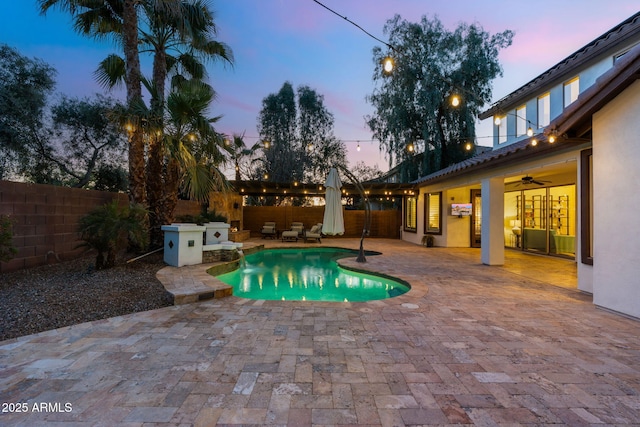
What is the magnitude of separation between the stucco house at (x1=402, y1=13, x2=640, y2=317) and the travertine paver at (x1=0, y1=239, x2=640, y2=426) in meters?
1.14

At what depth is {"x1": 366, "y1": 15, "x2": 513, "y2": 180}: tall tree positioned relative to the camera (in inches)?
607

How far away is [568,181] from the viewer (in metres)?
9.30

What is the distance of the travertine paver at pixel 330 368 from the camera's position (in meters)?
1.94

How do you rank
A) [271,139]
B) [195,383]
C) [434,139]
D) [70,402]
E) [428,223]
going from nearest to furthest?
[70,402], [195,383], [428,223], [434,139], [271,139]

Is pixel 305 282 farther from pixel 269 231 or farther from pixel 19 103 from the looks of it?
pixel 19 103

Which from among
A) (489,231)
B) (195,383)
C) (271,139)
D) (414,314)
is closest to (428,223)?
(489,231)

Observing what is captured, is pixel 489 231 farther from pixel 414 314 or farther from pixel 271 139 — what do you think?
pixel 271 139

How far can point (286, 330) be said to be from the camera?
3375 millimetres

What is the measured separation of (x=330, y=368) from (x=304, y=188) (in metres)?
12.0

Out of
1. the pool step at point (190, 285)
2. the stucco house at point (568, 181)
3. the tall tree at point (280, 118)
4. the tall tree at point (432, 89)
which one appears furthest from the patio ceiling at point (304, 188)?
the tall tree at point (280, 118)

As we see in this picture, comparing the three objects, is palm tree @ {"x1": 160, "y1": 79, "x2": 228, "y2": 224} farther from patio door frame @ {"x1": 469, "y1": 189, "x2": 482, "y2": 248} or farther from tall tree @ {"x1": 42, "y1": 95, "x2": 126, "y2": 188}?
patio door frame @ {"x1": 469, "y1": 189, "x2": 482, "y2": 248}

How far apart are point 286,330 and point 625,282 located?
4701mm

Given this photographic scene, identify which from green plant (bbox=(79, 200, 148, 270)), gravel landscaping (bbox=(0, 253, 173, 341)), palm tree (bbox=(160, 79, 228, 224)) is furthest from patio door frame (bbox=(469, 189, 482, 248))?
green plant (bbox=(79, 200, 148, 270))

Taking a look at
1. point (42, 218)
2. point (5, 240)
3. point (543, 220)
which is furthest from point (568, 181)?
point (42, 218)
